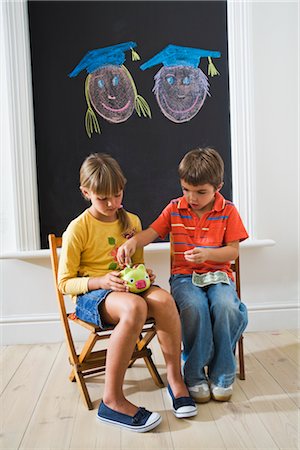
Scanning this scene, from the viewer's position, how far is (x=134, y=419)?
5.73 ft

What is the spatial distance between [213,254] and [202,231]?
0.13 metres

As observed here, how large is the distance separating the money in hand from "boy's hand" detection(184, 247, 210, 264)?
0.36 ft

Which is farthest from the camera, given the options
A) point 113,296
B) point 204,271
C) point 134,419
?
point 204,271

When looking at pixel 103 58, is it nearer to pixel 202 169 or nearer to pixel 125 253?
pixel 202 169

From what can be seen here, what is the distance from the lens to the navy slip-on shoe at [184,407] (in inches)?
71.3

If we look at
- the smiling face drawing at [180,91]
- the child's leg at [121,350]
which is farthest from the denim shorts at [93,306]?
the smiling face drawing at [180,91]

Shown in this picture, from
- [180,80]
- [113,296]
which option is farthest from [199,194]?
[180,80]

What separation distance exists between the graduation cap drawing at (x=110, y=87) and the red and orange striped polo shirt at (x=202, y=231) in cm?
80

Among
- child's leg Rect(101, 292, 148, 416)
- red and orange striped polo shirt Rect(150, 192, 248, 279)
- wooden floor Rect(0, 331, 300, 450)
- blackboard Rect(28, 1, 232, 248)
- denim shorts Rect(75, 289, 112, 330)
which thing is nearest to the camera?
wooden floor Rect(0, 331, 300, 450)

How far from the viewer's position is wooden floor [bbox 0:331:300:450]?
1.67 m

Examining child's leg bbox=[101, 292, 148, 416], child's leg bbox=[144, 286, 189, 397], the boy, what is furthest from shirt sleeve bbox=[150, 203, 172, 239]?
child's leg bbox=[101, 292, 148, 416]

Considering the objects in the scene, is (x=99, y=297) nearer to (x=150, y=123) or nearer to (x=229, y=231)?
(x=229, y=231)

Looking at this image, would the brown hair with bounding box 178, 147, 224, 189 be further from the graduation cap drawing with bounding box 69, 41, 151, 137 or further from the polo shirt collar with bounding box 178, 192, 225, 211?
the graduation cap drawing with bounding box 69, 41, 151, 137

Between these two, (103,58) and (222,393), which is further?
(103,58)
